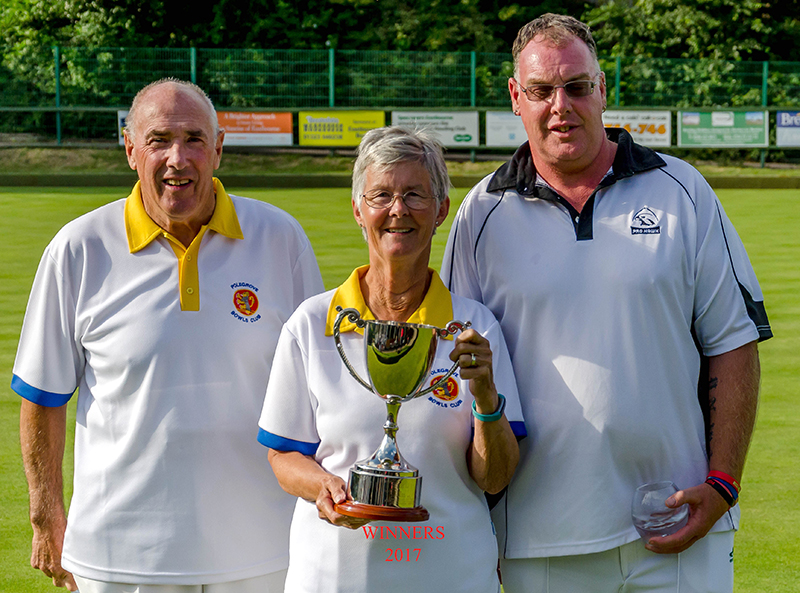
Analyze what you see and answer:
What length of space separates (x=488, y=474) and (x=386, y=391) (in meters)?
0.34

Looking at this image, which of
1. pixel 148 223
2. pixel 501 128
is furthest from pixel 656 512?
pixel 501 128

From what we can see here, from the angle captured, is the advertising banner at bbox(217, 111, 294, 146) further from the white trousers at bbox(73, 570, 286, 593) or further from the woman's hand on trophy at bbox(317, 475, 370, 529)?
the woman's hand on trophy at bbox(317, 475, 370, 529)

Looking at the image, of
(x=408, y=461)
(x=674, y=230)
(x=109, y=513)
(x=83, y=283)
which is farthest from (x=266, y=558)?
(x=674, y=230)

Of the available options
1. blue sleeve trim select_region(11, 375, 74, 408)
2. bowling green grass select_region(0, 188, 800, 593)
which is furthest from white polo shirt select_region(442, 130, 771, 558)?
bowling green grass select_region(0, 188, 800, 593)

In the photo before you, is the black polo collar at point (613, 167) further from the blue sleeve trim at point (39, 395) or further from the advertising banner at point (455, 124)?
the advertising banner at point (455, 124)

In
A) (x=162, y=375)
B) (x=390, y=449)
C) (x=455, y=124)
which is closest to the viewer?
(x=390, y=449)

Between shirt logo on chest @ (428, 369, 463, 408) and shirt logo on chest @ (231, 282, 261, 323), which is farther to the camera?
shirt logo on chest @ (231, 282, 261, 323)

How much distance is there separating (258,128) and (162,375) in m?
19.2

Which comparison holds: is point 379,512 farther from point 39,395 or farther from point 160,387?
point 39,395

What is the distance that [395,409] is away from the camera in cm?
245

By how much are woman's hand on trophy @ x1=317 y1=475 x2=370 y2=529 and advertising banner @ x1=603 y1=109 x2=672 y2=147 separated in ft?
66.6

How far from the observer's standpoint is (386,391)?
7.98 feet

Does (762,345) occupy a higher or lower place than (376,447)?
lower

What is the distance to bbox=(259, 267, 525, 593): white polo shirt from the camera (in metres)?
2.51
